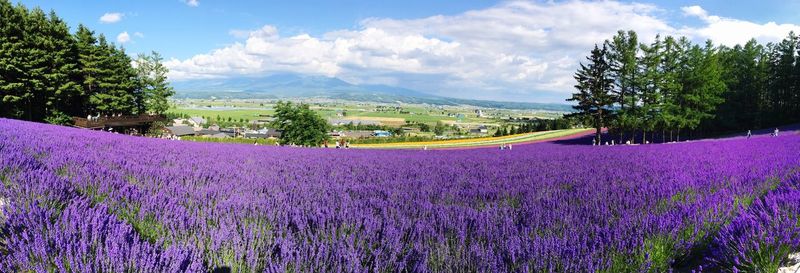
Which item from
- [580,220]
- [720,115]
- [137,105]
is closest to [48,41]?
[137,105]

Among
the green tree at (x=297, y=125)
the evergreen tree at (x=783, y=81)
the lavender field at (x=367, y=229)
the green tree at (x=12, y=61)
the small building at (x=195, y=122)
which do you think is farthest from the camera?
the small building at (x=195, y=122)

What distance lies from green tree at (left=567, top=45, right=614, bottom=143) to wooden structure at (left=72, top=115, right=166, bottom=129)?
38.8m

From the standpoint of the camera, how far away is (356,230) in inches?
113

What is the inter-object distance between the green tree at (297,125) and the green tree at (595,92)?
24.0m

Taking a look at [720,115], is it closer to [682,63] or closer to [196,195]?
[682,63]

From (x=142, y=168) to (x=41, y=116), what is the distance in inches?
1714

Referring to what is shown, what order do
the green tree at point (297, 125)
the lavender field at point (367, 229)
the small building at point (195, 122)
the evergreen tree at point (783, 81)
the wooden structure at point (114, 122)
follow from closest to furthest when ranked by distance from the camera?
1. the lavender field at point (367, 229)
2. the wooden structure at point (114, 122)
3. the green tree at point (297, 125)
4. the evergreen tree at point (783, 81)
5. the small building at point (195, 122)

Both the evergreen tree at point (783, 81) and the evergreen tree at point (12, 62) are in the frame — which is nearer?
the evergreen tree at point (12, 62)

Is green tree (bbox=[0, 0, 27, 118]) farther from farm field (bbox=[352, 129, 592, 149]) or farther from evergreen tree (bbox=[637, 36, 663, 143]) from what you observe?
evergreen tree (bbox=[637, 36, 663, 143])

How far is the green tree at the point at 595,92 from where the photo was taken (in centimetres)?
3962

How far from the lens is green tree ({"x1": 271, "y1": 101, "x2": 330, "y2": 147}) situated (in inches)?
1373

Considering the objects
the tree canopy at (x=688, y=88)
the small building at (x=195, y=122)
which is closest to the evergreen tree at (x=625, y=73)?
the tree canopy at (x=688, y=88)

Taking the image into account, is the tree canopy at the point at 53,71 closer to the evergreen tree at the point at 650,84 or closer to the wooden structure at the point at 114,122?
the wooden structure at the point at 114,122

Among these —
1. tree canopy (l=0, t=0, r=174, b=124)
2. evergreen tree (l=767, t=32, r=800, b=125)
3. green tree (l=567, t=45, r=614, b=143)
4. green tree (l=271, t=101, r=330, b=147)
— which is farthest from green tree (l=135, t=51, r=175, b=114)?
evergreen tree (l=767, t=32, r=800, b=125)
